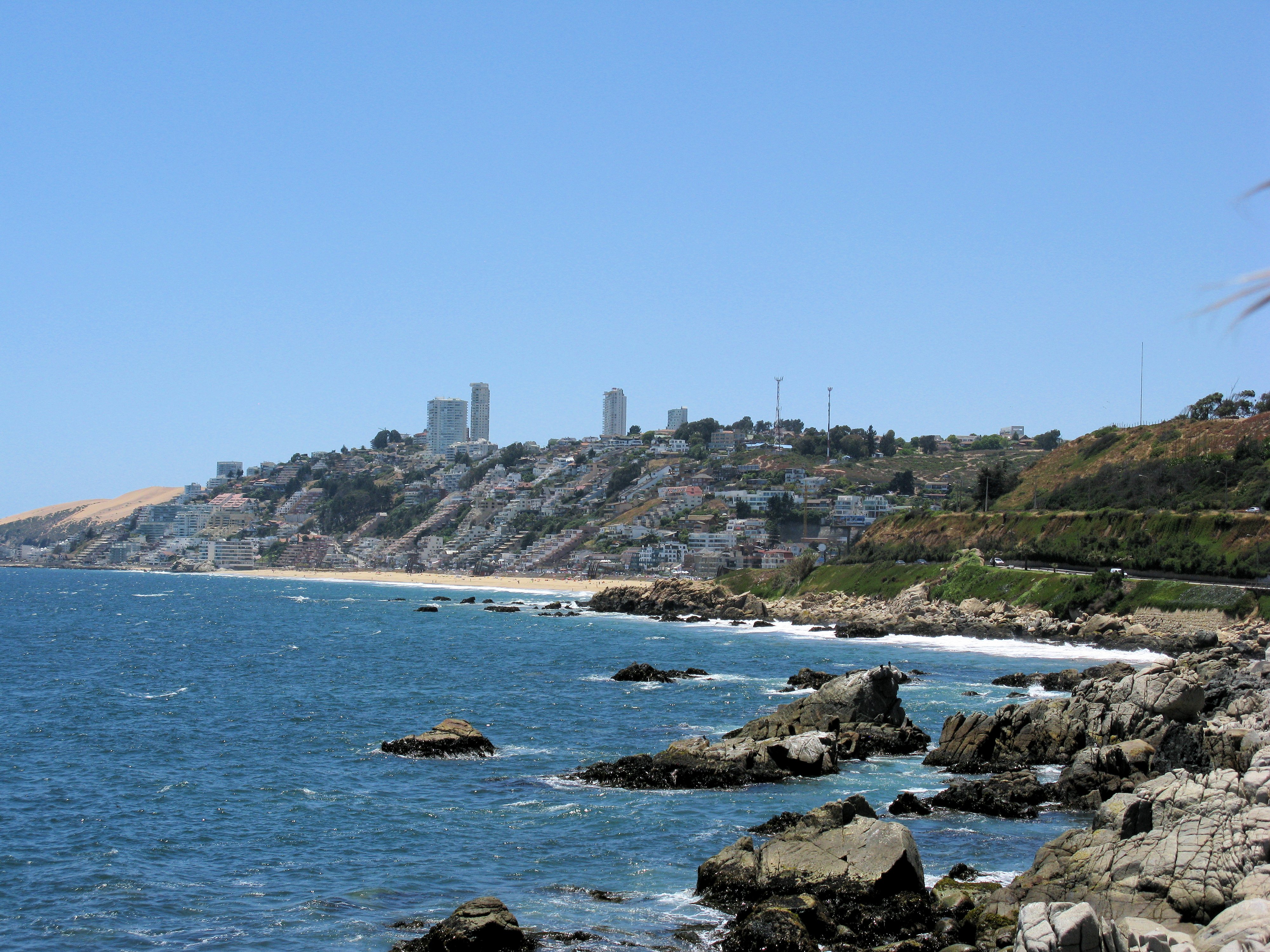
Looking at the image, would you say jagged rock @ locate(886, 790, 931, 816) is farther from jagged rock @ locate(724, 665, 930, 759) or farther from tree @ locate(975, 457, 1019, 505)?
tree @ locate(975, 457, 1019, 505)

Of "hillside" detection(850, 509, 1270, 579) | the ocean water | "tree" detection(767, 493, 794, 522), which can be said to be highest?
"tree" detection(767, 493, 794, 522)

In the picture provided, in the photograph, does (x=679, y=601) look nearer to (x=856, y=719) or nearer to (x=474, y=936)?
(x=856, y=719)

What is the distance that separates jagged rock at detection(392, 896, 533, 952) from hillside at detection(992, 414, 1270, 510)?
78866 millimetres

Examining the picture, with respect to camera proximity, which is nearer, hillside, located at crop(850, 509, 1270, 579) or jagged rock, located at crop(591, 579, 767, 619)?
hillside, located at crop(850, 509, 1270, 579)

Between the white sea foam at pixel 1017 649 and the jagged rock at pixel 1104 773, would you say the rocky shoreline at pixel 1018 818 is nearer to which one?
the jagged rock at pixel 1104 773

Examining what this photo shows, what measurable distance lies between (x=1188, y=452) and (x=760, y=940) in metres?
103

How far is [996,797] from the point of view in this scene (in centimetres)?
2656

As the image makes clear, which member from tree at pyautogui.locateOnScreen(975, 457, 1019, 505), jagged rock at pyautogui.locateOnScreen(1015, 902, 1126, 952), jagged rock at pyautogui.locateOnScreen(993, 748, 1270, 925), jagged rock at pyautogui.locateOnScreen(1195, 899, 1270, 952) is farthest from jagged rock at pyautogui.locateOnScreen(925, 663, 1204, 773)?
tree at pyautogui.locateOnScreen(975, 457, 1019, 505)

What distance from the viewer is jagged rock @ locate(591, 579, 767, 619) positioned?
10250 cm

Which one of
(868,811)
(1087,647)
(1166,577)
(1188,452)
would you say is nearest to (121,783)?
(868,811)

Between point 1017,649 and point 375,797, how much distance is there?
162ft

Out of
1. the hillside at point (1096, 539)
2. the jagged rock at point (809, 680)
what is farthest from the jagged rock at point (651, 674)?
the hillside at point (1096, 539)

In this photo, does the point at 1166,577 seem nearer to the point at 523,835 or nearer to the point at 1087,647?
the point at 1087,647

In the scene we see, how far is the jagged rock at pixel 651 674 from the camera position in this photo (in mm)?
53094
